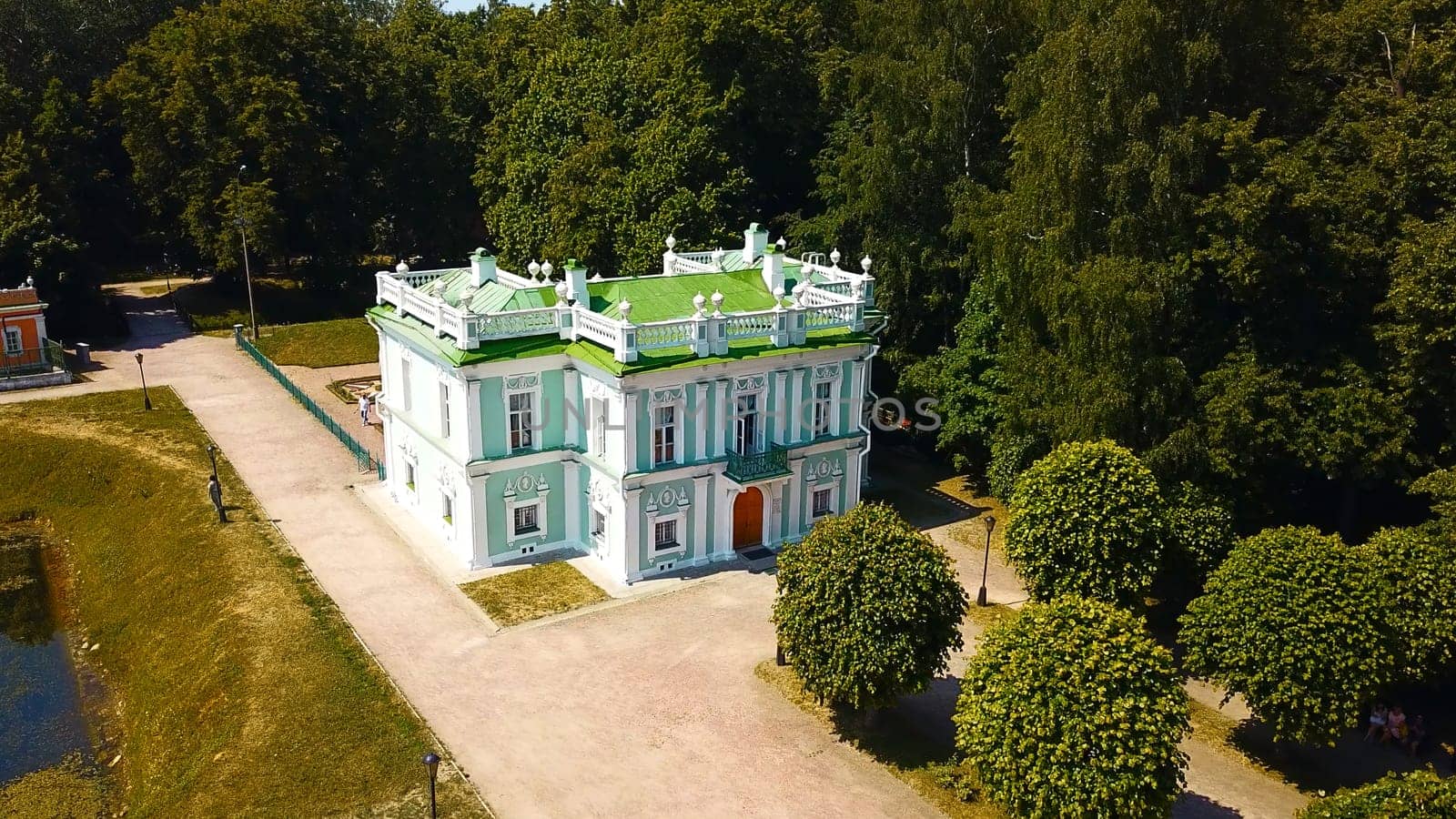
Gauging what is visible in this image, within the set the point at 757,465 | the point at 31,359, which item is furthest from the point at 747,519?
the point at 31,359

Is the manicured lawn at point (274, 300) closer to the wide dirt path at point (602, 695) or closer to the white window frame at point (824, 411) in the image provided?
the wide dirt path at point (602, 695)

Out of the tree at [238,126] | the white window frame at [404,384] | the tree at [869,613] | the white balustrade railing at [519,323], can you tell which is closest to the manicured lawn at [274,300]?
the tree at [238,126]

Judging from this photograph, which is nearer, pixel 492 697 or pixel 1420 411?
pixel 492 697

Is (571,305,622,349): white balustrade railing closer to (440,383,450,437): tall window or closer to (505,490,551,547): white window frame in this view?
(440,383,450,437): tall window

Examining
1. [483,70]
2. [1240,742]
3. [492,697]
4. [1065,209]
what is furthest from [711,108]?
[1240,742]

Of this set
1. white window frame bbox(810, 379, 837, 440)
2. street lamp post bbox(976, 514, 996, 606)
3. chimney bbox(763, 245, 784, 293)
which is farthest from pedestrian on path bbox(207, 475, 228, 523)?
street lamp post bbox(976, 514, 996, 606)

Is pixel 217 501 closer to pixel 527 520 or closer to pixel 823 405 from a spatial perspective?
pixel 527 520

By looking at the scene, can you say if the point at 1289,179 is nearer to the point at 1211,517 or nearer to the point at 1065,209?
the point at 1065,209
